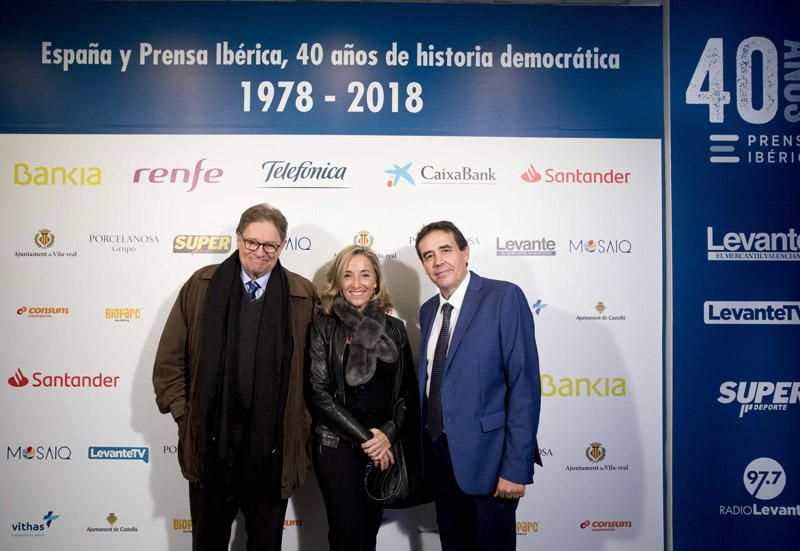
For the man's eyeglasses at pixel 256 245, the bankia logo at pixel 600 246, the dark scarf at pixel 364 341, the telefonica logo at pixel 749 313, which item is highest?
the bankia logo at pixel 600 246

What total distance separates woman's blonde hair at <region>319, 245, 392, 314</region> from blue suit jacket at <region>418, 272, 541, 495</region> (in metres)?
0.41

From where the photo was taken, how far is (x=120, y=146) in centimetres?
276

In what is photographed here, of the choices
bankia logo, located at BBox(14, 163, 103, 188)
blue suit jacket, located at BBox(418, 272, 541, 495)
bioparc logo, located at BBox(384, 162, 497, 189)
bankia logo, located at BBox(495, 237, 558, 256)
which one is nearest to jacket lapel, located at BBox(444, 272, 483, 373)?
blue suit jacket, located at BBox(418, 272, 541, 495)

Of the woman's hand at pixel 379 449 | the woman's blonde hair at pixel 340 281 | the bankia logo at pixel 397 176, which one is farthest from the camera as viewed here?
the bankia logo at pixel 397 176

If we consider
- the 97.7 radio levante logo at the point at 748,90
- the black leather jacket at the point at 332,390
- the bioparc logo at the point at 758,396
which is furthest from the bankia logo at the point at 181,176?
the bioparc logo at the point at 758,396

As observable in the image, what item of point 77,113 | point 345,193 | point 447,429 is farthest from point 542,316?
point 77,113

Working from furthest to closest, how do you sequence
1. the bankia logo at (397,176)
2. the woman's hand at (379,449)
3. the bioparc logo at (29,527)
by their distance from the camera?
the bankia logo at (397,176) → the bioparc logo at (29,527) → the woman's hand at (379,449)

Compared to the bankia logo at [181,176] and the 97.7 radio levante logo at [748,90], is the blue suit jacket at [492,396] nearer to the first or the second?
the bankia logo at [181,176]

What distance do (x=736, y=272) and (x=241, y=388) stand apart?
9.62ft

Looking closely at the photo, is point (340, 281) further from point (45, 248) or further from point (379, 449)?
point (45, 248)

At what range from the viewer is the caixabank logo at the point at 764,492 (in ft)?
9.06

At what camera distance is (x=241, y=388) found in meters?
2.01

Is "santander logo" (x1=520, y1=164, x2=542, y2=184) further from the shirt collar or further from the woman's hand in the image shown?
the woman's hand

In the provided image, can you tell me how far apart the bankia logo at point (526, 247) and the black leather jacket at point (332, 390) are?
1.02 m
